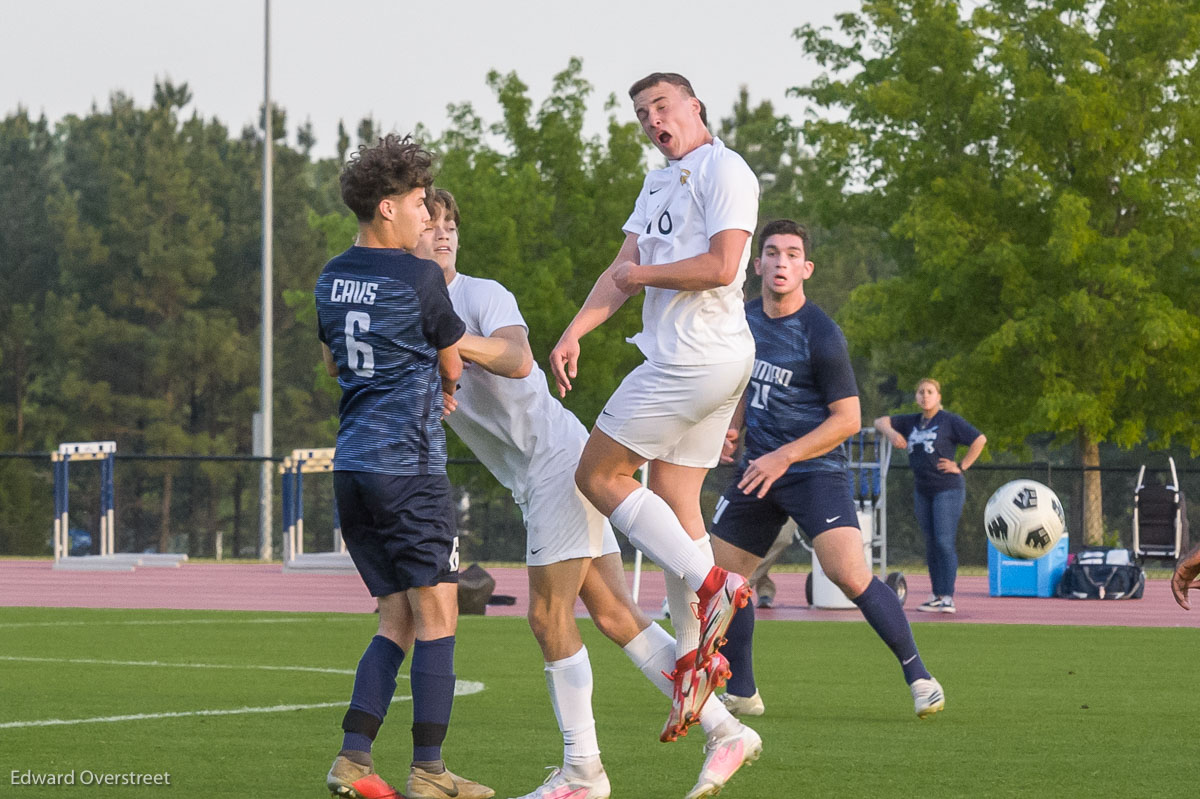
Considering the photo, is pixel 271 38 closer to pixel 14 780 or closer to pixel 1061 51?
pixel 1061 51

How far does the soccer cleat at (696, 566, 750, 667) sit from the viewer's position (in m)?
5.23

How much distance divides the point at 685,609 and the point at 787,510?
230 cm

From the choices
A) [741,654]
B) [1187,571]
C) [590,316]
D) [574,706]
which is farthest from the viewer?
[741,654]

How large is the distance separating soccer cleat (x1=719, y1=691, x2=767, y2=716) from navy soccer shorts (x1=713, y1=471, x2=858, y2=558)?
26.6 inches

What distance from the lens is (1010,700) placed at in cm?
866

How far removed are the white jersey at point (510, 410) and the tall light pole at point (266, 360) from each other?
990 inches

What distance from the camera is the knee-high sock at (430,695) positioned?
5305 millimetres

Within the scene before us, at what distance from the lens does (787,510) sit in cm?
798

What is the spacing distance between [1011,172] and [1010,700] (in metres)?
22.0

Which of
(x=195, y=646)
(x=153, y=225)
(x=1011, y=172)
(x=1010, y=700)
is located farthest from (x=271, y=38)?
(x=1010, y=700)

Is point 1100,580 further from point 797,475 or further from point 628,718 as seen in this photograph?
point 628,718

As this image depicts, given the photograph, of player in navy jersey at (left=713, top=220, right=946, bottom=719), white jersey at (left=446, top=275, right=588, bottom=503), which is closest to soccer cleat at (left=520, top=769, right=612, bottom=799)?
white jersey at (left=446, top=275, right=588, bottom=503)

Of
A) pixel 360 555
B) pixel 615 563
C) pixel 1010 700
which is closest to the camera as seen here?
pixel 360 555

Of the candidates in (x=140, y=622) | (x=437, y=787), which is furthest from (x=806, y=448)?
(x=140, y=622)
